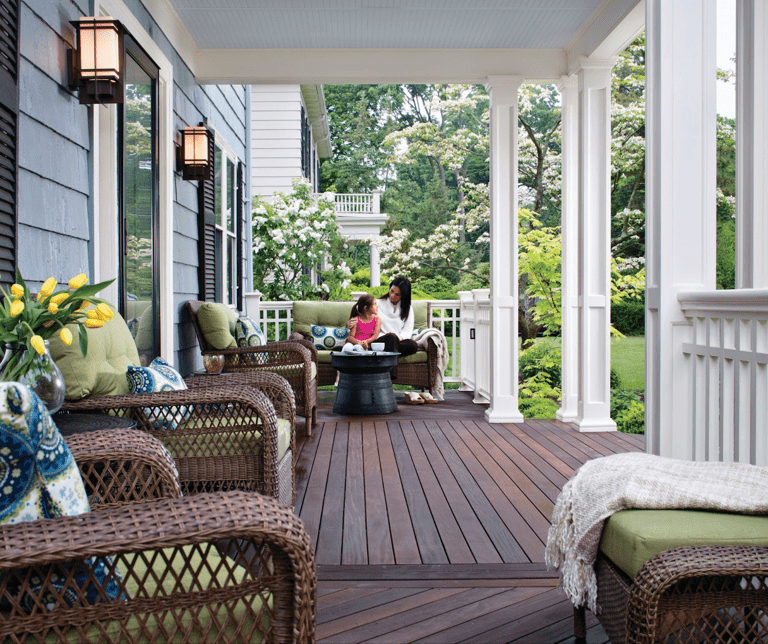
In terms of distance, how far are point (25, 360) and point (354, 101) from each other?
18.0 meters

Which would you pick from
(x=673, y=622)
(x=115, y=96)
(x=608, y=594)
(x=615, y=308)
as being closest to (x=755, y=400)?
(x=608, y=594)

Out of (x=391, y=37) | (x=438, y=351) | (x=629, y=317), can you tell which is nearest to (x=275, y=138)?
(x=438, y=351)

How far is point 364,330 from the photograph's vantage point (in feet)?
21.9

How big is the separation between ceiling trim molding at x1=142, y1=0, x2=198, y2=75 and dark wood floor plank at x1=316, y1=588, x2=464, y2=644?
3496mm

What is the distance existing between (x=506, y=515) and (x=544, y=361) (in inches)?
234

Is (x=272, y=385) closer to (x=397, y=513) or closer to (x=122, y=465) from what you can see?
(x=397, y=513)

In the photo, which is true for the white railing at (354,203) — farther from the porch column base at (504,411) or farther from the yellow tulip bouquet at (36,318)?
the yellow tulip bouquet at (36,318)

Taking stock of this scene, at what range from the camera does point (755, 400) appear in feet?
7.07

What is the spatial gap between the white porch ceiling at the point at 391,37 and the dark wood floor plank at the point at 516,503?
9.13ft

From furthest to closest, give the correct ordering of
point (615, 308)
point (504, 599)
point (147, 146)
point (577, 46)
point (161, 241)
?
point (615, 308), point (577, 46), point (161, 241), point (147, 146), point (504, 599)

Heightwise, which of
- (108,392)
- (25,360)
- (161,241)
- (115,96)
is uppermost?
(115,96)

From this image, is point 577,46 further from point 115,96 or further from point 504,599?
point 504,599

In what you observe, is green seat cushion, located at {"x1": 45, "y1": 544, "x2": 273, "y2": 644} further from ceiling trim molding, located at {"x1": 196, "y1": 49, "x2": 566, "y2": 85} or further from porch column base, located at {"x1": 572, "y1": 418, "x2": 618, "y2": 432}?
ceiling trim molding, located at {"x1": 196, "y1": 49, "x2": 566, "y2": 85}

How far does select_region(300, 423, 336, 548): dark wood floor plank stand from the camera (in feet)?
9.66
